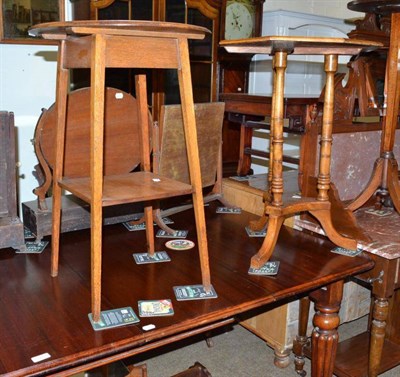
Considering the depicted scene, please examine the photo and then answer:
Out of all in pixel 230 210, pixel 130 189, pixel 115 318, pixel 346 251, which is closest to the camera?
pixel 115 318

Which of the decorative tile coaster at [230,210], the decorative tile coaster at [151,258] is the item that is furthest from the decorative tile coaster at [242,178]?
the decorative tile coaster at [151,258]

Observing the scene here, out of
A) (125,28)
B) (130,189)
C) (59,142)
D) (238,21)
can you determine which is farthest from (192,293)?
(238,21)

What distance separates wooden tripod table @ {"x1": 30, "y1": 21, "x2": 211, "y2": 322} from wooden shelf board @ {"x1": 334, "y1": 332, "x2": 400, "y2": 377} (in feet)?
3.11

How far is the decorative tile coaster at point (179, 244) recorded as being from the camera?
6.68 ft

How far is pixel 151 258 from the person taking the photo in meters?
1.90

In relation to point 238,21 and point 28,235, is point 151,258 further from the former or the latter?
point 238,21

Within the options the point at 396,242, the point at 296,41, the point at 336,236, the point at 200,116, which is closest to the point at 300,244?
the point at 336,236

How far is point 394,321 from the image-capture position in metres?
2.46

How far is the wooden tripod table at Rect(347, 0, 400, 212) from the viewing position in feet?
6.64

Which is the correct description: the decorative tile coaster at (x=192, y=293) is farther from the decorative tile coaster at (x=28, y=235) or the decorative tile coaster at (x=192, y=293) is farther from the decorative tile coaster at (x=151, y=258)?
the decorative tile coaster at (x=28, y=235)

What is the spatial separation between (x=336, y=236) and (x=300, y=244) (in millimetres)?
157

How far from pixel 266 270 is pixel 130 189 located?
1.96 ft

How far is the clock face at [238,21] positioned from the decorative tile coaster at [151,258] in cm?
245

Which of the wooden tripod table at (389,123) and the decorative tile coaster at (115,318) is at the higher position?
the wooden tripod table at (389,123)
